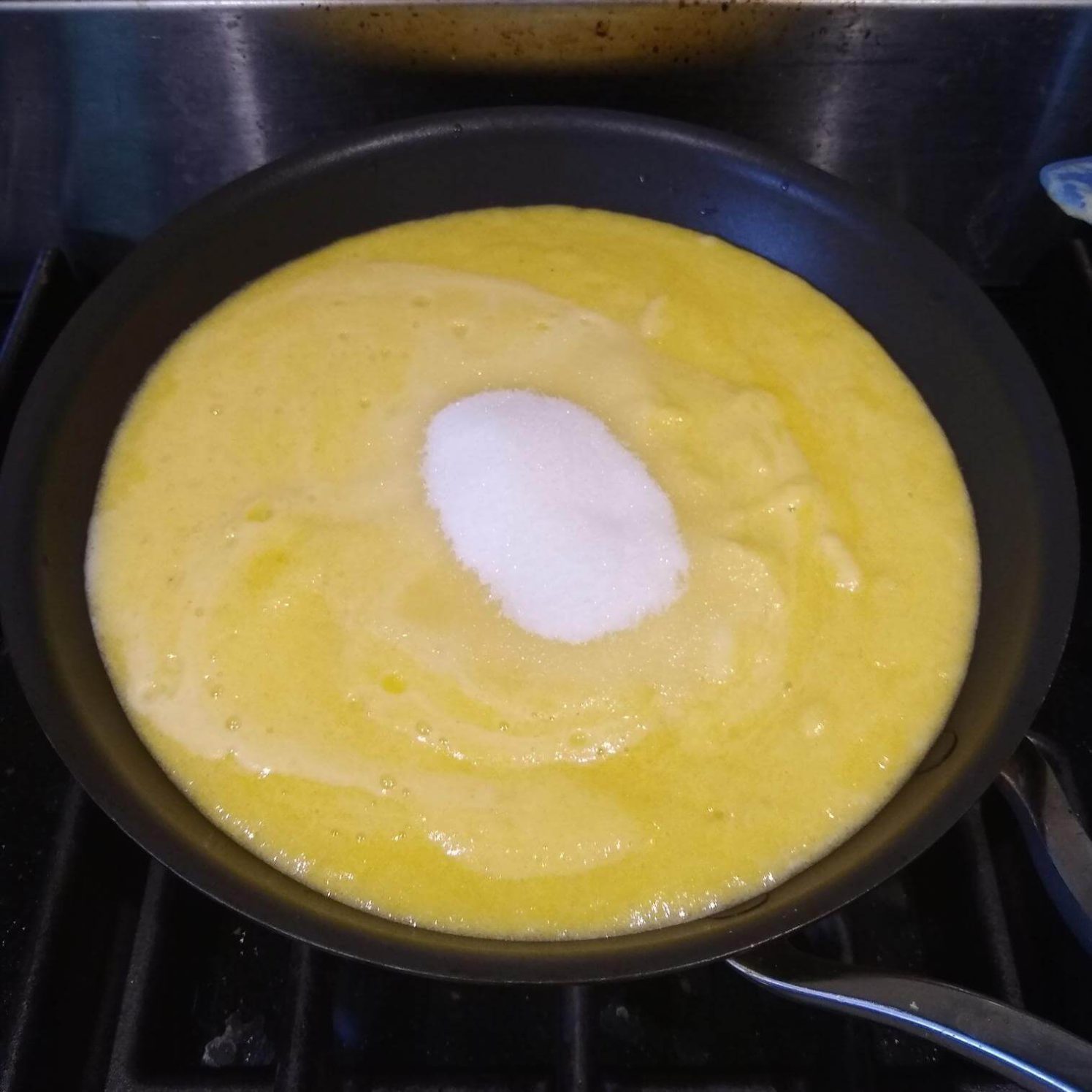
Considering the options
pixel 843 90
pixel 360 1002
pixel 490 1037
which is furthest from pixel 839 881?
pixel 843 90

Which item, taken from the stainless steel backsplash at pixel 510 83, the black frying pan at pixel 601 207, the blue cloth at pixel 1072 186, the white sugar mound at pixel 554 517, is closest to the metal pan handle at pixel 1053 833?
the black frying pan at pixel 601 207

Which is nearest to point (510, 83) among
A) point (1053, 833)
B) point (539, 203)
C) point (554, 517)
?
point (539, 203)

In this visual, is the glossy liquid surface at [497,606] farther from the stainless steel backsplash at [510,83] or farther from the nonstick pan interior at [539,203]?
the stainless steel backsplash at [510,83]

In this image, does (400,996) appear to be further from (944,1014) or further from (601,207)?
(601,207)

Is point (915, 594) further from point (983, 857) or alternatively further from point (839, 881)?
point (839, 881)

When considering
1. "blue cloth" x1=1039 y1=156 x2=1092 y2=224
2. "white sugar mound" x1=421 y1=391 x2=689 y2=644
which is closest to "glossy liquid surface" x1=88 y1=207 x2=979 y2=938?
"white sugar mound" x1=421 y1=391 x2=689 y2=644

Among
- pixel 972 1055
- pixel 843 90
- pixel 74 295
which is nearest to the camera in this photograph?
pixel 972 1055
